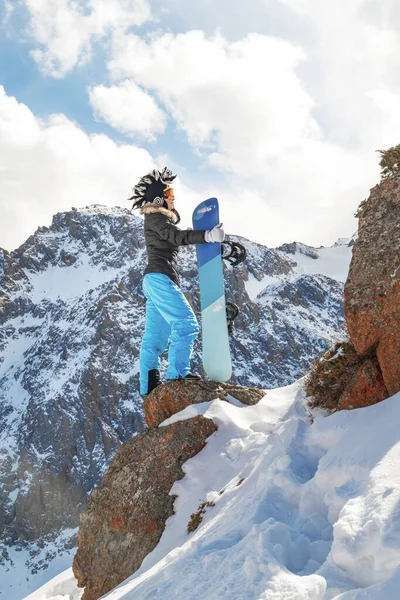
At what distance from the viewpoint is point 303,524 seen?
3.49m

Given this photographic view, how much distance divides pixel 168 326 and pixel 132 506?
10.0ft

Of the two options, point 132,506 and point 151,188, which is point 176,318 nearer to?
point 151,188

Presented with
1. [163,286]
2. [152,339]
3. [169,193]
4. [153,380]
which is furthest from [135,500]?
[169,193]

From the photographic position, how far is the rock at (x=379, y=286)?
4969mm

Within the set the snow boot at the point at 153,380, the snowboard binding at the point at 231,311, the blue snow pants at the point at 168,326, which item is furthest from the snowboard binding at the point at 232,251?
the snow boot at the point at 153,380

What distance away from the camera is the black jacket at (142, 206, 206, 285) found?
796 centimetres

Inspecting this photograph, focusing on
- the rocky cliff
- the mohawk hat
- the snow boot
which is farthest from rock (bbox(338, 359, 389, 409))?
the mohawk hat

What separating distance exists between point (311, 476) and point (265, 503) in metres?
0.51

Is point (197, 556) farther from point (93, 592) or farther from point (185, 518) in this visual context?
point (93, 592)

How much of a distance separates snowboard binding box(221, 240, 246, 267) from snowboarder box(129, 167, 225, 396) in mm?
490

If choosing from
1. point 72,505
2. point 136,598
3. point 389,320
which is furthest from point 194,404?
point 72,505

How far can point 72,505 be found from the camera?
17538 cm

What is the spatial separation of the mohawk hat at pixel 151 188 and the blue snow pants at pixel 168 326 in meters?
1.19

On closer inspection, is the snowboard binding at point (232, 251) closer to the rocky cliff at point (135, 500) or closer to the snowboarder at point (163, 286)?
the snowboarder at point (163, 286)
